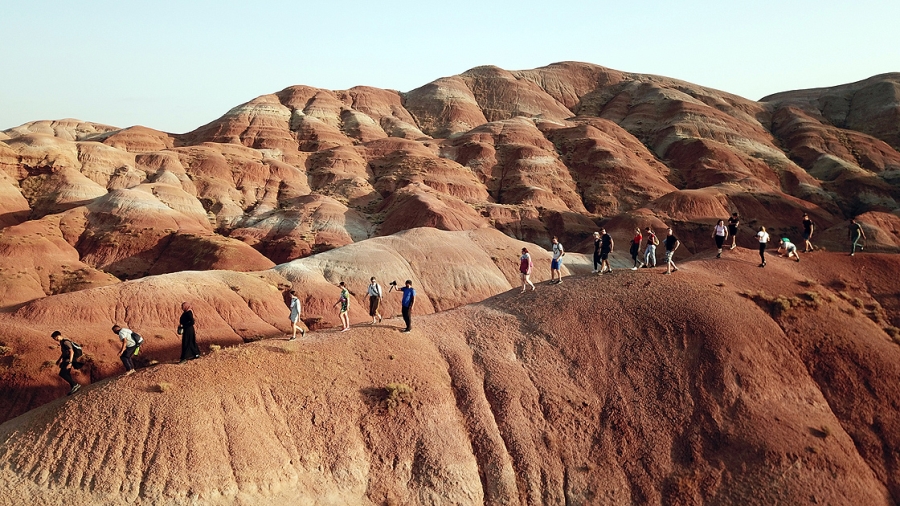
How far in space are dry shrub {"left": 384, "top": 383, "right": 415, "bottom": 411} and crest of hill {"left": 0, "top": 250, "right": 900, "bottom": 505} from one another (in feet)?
0.15

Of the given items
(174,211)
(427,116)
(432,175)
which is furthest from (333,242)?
(427,116)

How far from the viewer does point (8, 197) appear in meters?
66.2

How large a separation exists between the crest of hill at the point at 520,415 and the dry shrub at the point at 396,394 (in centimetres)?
4

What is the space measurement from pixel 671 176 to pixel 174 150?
246ft

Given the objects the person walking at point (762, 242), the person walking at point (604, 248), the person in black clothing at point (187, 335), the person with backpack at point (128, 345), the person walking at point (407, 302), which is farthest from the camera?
the person walking at point (762, 242)

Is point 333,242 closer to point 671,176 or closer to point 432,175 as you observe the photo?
point 432,175

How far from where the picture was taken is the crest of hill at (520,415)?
16.2 metres

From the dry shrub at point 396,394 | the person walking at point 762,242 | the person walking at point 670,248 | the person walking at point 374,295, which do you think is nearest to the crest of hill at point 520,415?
the dry shrub at point 396,394

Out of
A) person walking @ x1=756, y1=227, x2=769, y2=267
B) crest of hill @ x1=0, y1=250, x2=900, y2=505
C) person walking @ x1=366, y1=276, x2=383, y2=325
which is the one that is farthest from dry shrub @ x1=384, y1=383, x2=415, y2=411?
person walking @ x1=756, y1=227, x2=769, y2=267

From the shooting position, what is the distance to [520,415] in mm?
20016

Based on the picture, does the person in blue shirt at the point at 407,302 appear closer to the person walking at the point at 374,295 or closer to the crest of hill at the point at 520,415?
the crest of hill at the point at 520,415

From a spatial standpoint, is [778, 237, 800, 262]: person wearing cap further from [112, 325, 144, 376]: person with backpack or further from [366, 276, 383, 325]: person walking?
[112, 325, 144, 376]: person with backpack

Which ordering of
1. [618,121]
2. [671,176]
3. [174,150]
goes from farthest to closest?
[618,121]
[671,176]
[174,150]

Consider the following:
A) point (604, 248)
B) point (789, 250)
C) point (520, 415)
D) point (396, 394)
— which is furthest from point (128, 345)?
point (789, 250)
